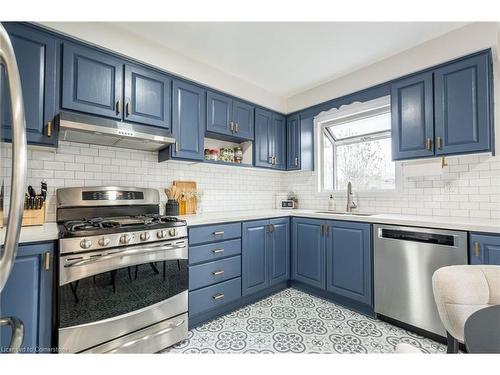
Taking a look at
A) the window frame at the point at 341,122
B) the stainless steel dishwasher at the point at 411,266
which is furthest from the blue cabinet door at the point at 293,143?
the stainless steel dishwasher at the point at 411,266

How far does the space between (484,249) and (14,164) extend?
2467 mm

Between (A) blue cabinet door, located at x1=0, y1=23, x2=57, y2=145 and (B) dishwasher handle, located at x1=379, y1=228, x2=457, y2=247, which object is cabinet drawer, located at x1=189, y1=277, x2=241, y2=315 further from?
(A) blue cabinet door, located at x1=0, y1=23, x2=57, y2=145

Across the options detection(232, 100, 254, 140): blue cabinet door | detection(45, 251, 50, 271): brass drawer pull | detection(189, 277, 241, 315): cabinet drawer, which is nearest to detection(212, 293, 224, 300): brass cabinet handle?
detection(189, 277, 241, 315): cabinet drawer

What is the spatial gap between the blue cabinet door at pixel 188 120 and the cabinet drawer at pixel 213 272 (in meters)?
1.06

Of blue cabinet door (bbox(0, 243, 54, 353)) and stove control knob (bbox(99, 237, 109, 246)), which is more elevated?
stove control knob (bbox(99, 237, 109, 246))

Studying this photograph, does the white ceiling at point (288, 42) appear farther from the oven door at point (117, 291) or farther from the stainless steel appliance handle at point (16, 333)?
the stainless steel appliance handle at point (16, 333)

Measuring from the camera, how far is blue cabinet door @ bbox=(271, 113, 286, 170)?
330 centimetres

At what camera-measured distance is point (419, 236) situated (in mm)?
1918

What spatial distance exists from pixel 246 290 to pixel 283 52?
2383 mm

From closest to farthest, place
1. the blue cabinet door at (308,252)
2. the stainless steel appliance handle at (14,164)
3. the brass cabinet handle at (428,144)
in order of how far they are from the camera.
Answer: the stainless steel appliance handle at (14,164) → the brass cabinet handle at (428,144) → the blue cabinet door at (308,252)

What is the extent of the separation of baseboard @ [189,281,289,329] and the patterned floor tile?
0.04 meters

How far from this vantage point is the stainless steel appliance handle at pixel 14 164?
608mm

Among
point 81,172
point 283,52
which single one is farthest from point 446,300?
point 81,172
